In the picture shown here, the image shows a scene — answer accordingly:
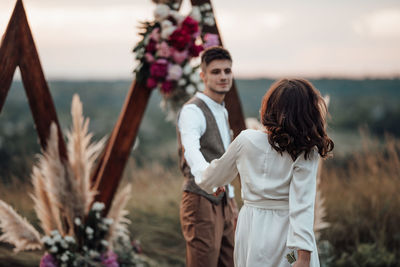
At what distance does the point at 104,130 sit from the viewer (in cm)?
1211

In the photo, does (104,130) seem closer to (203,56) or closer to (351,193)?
(351,193)

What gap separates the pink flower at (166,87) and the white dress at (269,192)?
1659 millimetres

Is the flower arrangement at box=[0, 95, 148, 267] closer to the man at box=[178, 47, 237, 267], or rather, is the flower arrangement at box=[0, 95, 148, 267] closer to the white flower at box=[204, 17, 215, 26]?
the man at box=[178, 47, 237, 267]

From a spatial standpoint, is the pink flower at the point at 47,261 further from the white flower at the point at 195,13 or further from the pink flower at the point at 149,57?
the white flower at the point at 195,13

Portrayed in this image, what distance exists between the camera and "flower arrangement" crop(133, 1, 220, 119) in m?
3.61

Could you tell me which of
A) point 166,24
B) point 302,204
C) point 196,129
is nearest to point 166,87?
point 166,24

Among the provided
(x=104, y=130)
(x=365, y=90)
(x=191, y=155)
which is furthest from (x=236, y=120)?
(x=365, y=90)

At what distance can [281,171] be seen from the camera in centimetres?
195

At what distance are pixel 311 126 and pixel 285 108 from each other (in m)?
0.14

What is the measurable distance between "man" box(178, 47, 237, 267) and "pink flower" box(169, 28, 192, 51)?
0.69 metres

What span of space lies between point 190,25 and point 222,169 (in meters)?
1.88

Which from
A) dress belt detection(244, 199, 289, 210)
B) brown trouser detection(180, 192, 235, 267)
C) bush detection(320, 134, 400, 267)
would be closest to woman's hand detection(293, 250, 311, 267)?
dress belt detection(244, 199, 289, 210)

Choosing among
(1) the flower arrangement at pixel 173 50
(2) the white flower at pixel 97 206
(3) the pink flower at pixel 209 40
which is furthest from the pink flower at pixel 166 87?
(2) the white flower at pixel 97 206

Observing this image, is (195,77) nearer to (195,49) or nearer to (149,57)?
(195,49)
